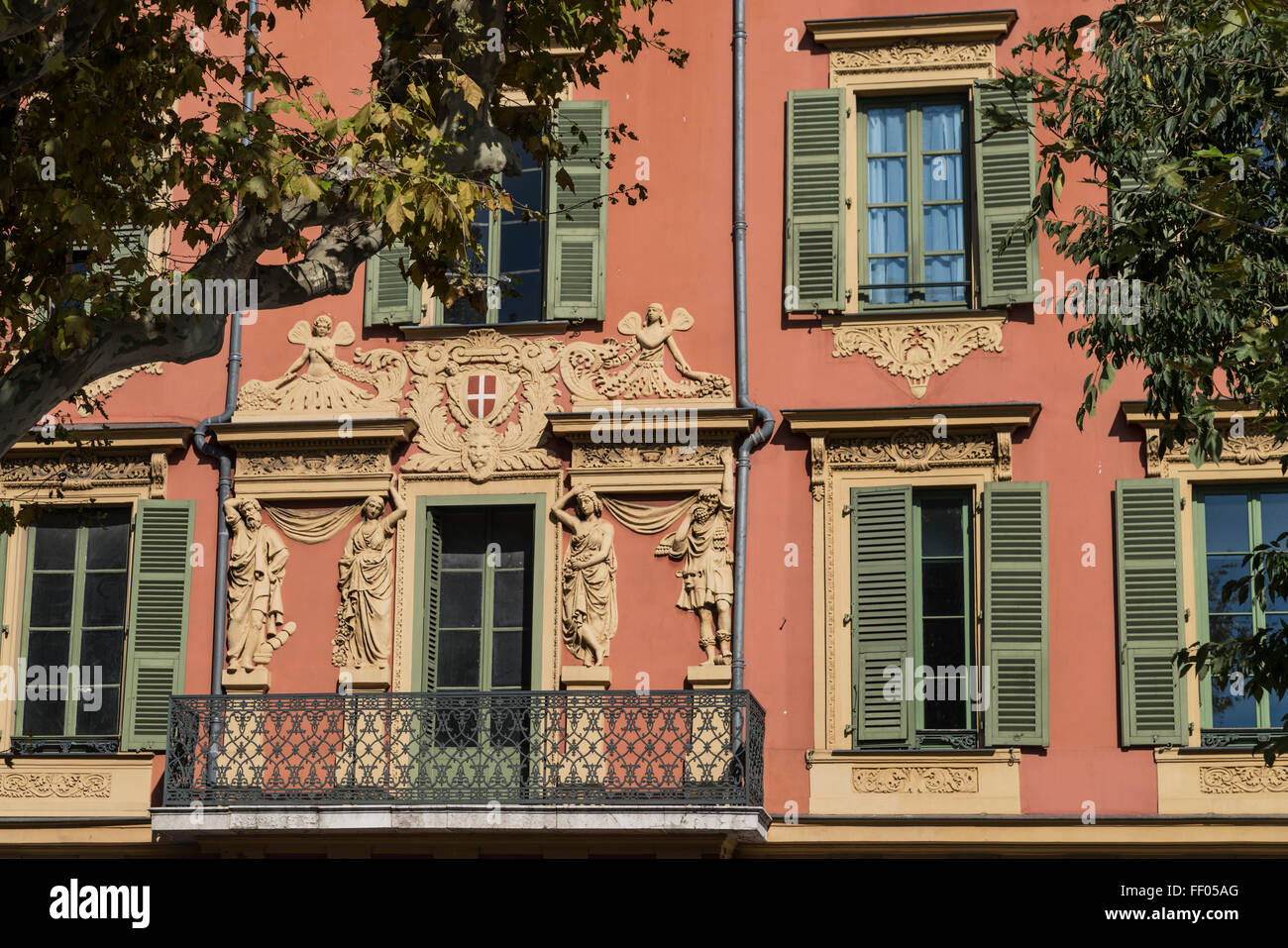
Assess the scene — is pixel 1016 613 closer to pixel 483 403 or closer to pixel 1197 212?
pixel 483 403

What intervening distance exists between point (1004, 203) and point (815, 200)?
1.55 m

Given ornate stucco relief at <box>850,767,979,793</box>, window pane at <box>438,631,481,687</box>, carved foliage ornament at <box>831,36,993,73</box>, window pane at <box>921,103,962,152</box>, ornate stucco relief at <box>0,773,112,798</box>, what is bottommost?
ornate stucco relief at <box>0,773,112,798</box>

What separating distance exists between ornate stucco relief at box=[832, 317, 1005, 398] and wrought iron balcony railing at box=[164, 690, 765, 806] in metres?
3.03

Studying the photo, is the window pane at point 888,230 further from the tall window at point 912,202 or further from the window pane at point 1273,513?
the window pane at point 1273,513

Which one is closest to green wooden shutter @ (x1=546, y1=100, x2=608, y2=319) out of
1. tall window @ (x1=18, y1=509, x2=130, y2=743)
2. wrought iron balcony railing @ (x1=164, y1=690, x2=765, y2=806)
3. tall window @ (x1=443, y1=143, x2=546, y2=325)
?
tall window @ (x1=443, y1=143, x2=546, y2=325)

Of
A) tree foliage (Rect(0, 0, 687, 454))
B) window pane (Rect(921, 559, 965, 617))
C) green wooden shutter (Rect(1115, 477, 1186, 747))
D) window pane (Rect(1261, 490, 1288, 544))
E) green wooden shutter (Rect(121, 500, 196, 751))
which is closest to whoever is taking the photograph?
tree foliage (Rect(0, 0, 687, 454))

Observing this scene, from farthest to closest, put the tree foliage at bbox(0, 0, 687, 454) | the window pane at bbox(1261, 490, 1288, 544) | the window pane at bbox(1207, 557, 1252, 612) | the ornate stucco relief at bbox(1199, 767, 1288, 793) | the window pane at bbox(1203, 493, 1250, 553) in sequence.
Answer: the window pane at bbox(1203, 493, 1250, 553)
the window pane at bbox(1261, 490, 1288, 544)
the window pane at bbox(1207, 557, 1252, 612)
the ornate stucco relief at bbox(1199, 767, 1288, 793)
the tree foliage at bbox(0, 0, 687, 454)

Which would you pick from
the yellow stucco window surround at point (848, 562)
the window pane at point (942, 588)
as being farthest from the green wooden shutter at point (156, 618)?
the window pane at point (942, 588)

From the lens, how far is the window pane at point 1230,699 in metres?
15.9

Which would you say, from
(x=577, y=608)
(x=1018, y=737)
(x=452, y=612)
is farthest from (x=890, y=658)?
(x=452, y=612)

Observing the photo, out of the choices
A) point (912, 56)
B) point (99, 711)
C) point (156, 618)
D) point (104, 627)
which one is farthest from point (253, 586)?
point (912, 56)

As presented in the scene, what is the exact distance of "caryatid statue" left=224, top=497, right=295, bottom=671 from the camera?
1698 centimetres

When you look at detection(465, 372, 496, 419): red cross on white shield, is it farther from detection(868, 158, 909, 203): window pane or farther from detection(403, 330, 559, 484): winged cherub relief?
detection(868, 158, 909, 203): window pane

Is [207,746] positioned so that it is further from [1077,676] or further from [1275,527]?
[1275,527]
